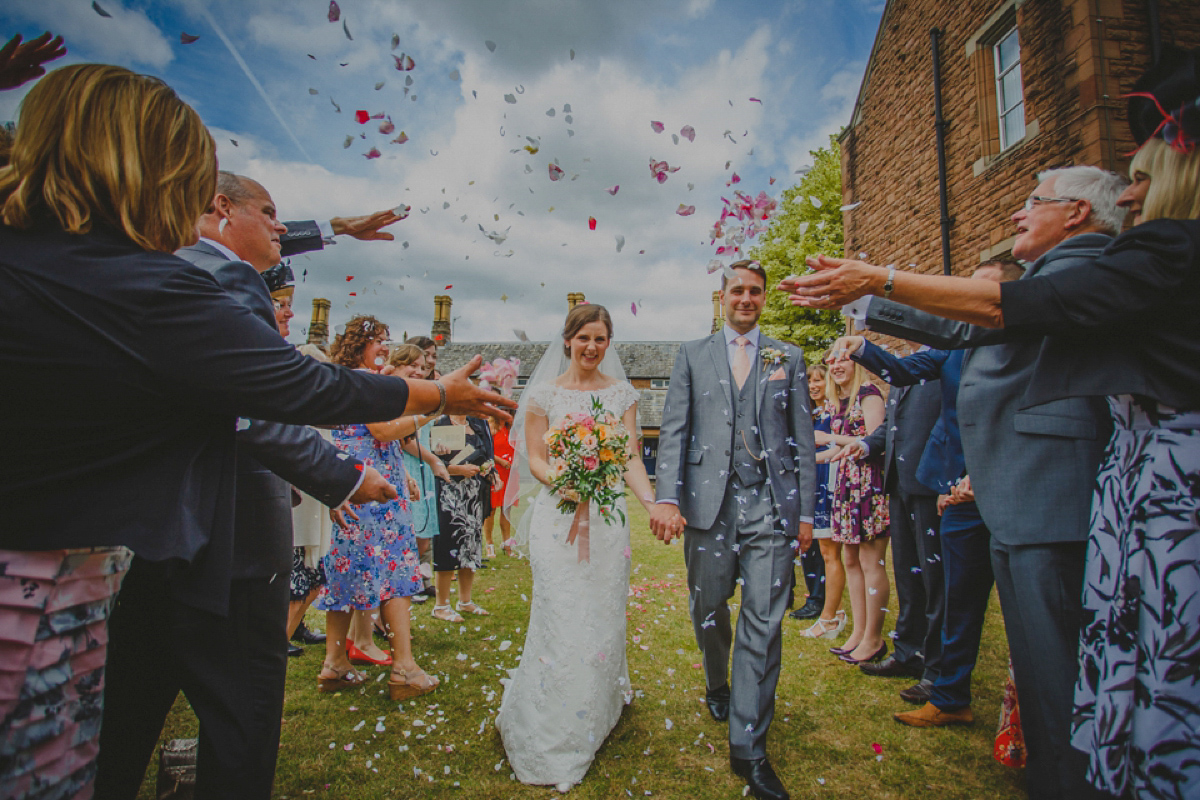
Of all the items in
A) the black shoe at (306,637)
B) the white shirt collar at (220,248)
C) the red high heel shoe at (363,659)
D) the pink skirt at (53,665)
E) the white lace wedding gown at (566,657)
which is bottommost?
the black shoe at (306,637)

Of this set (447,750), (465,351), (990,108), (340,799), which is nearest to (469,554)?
(447,750)

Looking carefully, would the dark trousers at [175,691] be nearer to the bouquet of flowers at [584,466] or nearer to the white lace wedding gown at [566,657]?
the white lace wedding gown at [566,657]

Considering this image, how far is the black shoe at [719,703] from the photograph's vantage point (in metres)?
3.79

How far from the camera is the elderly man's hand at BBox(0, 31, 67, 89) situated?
5.81ft

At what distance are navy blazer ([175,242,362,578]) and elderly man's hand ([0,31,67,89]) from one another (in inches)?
25.2

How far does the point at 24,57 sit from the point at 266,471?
1.53m

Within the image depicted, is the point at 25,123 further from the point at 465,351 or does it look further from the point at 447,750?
the point at 465,351

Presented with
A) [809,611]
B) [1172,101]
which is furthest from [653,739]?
[1172,101]

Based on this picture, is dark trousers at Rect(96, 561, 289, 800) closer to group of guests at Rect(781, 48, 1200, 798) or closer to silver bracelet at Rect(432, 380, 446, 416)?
silver bracelet at Rect(432, 380, 446, 416)

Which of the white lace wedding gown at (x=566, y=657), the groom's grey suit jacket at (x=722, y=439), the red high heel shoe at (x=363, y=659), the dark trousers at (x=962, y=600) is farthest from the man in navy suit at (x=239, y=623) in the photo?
the dark trousers at (x=962, y=600)

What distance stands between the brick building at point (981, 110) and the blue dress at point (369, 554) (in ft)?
33.3

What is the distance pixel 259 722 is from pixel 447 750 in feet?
5.80

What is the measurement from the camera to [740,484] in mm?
3590

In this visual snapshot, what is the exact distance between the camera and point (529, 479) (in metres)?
4.45
